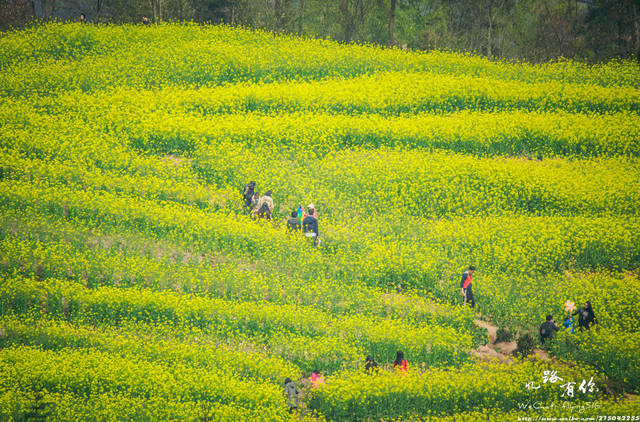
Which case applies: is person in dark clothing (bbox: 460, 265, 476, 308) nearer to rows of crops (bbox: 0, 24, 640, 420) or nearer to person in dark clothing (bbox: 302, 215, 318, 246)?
rows of crops (bbox: 0, 24, 640, 420)

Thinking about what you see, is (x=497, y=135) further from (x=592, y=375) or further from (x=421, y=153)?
(x=592, y=375)

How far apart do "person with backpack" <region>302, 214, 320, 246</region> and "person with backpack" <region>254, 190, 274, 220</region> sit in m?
2.06

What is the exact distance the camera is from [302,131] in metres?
31.1

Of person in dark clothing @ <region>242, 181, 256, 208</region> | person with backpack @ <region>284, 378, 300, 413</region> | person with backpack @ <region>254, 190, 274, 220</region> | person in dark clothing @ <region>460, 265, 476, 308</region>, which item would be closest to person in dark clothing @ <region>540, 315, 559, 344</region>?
person in dark clothing @ <region>460, 265, 476, 308</region>

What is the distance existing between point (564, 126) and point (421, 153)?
9.06 meters

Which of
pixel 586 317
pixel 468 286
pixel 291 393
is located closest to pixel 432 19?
pixel 468 286

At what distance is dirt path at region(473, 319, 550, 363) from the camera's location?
56.6 ft

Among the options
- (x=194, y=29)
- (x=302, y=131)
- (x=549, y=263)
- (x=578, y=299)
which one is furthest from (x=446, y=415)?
(x=194, y=29)

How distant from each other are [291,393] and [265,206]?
10479 millimetres

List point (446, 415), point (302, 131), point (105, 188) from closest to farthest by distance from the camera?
1. point (446, 415)
2. point (105, 188)
3. point (302, 131)

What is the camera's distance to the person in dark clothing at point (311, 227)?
2205 cm

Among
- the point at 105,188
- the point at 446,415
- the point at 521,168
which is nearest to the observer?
the point at 446,415

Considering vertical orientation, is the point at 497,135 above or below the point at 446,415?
above

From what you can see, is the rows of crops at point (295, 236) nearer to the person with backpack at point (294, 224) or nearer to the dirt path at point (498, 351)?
the dirt path at point (498, 351)
